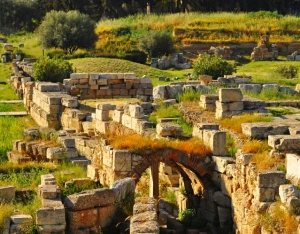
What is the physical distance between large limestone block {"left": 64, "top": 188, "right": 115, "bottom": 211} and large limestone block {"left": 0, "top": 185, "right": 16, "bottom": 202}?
49.5 inches

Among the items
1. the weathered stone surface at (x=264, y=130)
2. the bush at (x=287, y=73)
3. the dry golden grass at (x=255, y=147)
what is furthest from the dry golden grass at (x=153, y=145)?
the bush at (x=287, y=73)

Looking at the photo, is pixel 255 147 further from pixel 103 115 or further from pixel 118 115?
pixel 103 115

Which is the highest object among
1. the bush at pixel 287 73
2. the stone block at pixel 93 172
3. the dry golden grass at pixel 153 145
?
the dry golden grass at pixel 153 145

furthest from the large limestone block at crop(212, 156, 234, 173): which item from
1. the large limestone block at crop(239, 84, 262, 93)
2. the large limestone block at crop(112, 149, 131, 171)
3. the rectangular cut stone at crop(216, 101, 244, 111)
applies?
the large limestone block at crop(239, 84, 262, 93)

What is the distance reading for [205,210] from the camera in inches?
726

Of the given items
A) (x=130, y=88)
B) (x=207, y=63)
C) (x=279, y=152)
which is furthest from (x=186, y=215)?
(x=207, y=63)

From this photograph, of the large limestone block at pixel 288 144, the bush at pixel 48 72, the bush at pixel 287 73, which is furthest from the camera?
the bush at pixel 287 73

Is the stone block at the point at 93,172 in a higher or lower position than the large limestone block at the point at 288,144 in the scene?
lower

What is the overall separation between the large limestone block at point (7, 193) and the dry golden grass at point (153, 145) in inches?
127

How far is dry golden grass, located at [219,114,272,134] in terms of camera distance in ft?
65.8

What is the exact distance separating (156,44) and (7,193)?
35960 mm

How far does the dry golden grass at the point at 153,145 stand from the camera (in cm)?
1807

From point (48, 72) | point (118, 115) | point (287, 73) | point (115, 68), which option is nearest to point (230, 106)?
point (118, 115)

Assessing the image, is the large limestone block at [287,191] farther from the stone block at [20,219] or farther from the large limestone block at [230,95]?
the large limestone block at [230,95]
